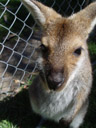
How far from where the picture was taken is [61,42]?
219 centimetres

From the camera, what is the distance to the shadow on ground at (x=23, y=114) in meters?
3.06

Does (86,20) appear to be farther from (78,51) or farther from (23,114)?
(23,114)

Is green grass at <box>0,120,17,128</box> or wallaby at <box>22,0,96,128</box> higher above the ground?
wallaby at <box>22,0,96,128</box>

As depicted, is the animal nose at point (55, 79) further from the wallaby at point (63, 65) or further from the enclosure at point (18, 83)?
the enclosure at point (18, 83)

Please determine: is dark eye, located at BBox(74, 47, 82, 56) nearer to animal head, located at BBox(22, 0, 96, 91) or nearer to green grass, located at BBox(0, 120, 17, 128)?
animal head, located at BBox(22, 0, 96, 91)

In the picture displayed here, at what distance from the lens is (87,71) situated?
2.68 metres

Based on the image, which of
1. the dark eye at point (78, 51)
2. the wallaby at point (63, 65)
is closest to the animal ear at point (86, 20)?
the wallaby at point (63, 65)

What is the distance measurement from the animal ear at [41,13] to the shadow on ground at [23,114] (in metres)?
1.27

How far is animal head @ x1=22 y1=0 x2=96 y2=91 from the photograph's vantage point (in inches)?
85.2

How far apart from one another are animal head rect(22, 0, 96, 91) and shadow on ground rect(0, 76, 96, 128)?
0.93 m

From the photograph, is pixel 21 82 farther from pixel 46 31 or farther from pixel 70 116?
pixel 46 31

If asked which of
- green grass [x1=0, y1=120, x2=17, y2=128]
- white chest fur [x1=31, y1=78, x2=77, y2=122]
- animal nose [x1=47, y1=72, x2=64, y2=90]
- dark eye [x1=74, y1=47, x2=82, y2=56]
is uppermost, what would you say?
dark eye [x1=74, y1=47, x2=82, y2=56]

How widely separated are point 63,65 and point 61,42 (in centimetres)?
21

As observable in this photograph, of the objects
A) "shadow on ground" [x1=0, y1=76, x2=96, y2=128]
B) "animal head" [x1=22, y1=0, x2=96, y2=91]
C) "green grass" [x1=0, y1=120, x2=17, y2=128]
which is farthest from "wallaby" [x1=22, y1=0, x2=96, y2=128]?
"green grass" [x1=0, y1=120, x2=17, y2=128]
